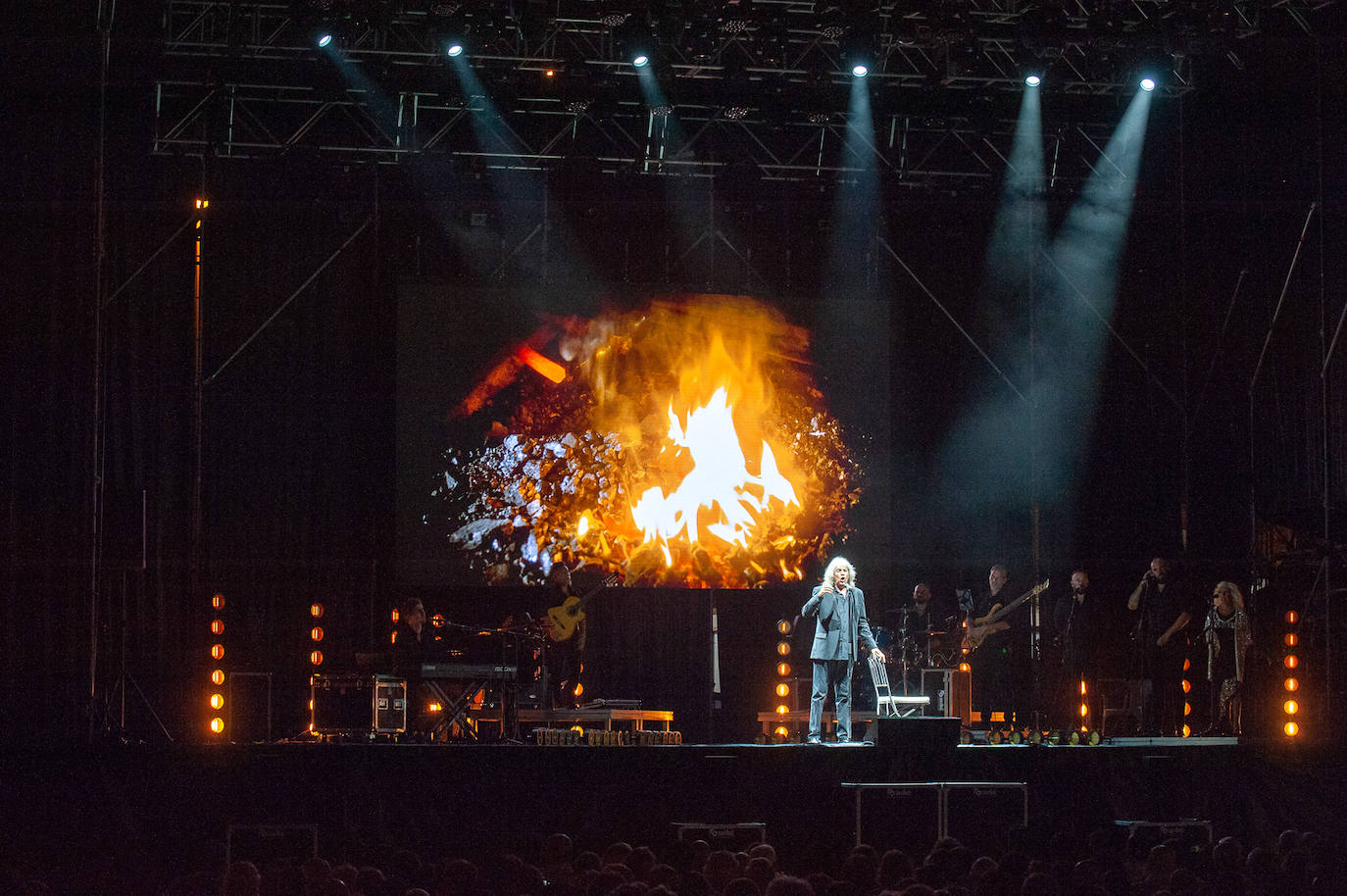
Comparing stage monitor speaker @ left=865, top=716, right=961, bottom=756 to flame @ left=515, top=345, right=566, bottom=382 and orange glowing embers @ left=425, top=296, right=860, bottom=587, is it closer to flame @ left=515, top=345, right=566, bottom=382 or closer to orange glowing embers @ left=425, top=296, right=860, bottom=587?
→ orange glowing embers @ left=425, top=296, right=860, bottom=587

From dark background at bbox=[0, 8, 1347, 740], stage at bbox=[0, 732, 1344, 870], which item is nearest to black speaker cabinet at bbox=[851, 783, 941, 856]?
stage at bbox=[0, 732, 1344, 870]

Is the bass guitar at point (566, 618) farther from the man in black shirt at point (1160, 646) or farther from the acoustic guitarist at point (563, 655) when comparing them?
the man in black shirt at point (1160, 646)

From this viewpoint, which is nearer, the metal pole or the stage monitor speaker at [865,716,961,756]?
the stage monitor speaker at [865,716,961,756]

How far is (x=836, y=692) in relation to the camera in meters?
12.3

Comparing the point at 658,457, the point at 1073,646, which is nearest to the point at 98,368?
the point at 658,457

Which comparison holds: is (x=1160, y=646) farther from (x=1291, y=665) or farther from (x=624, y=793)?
(x=624, y=793)

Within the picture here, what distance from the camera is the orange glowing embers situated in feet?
51.4

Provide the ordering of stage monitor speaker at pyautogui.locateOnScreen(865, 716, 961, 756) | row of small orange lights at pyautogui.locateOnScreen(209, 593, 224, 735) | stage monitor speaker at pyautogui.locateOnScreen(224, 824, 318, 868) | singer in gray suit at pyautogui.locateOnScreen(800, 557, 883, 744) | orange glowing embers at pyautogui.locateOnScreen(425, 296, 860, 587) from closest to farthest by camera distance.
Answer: stage monitor speaker at pyautogui.locateOnScreen(224, 824, 318, 868) → stage monitor speaker at pyautogui.locateOnScreen(865, 716, 961, 756) → singer in gray suit at pyautogui.locateOnScreen(800, 557, 883, 744) → row of small orange lights at pyautogui.locateOnScreen(209, 593, 224, 735) → orange glowing embers at pyautogui.locateOnScreen(425, 296, 860, 587)

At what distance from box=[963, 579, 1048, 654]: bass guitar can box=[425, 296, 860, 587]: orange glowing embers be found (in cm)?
206

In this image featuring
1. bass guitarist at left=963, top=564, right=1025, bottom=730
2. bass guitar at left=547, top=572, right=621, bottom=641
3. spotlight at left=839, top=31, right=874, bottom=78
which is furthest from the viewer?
bass guitarist at left=963, top=564, right=1025, bottom=730

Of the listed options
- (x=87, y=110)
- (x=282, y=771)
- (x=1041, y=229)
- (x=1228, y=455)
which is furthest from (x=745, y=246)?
(x=282, y=771)

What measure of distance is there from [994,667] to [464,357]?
19.0 ft

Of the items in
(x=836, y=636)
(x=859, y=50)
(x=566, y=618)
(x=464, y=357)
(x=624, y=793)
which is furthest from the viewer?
(x=464, y=357)

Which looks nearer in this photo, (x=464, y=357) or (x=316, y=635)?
(x=316, y=635)
